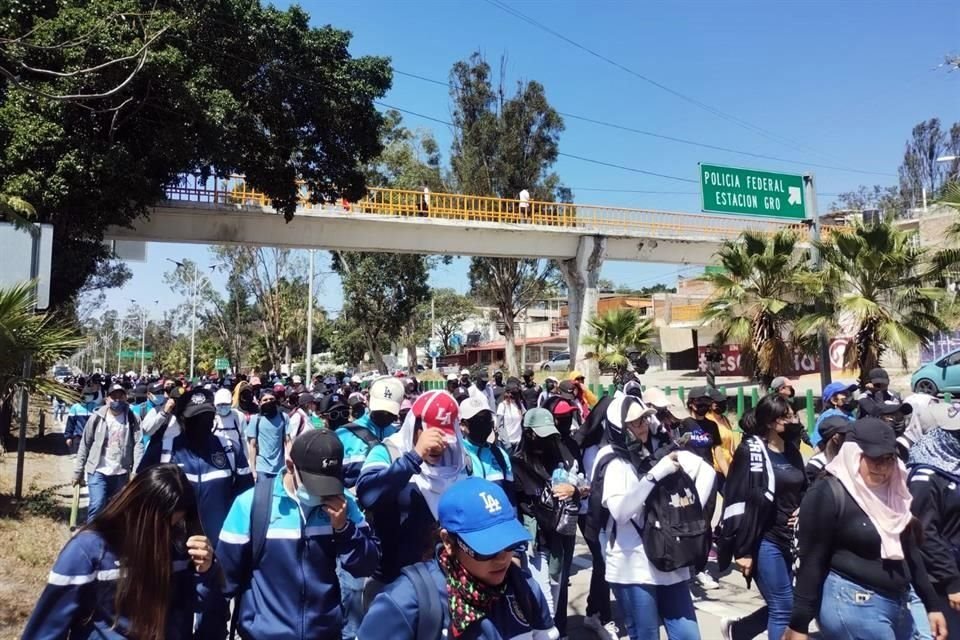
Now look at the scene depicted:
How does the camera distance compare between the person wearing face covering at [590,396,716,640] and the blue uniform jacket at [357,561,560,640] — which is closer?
the blue uniform jacket at [357,561,560,640]

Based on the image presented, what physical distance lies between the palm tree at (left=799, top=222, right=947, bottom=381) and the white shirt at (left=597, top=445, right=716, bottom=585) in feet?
37.6

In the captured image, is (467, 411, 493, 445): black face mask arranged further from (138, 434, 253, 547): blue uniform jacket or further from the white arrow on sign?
the white arrow on sign

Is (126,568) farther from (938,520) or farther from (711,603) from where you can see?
(711,603)

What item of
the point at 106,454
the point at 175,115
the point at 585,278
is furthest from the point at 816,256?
the point at 175,115

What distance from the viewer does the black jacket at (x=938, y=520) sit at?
352 cm

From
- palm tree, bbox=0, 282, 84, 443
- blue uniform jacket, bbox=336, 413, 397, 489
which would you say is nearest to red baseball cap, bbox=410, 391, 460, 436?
blue uniform jacket, bbox=336, 413, 397, 489

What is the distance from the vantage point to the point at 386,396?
5.09 m

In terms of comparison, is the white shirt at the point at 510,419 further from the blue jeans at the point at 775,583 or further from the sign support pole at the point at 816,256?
the sign support pole at the point at 816,256

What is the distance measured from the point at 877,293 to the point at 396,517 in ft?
44.0

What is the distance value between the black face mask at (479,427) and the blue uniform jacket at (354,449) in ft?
2.12

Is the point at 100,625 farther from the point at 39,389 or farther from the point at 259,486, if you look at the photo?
the point at 39,389

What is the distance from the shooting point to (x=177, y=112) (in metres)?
16.3

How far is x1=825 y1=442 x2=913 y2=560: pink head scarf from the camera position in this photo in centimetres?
312

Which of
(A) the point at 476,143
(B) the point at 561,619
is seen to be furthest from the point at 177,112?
(A) the point at 476,143
